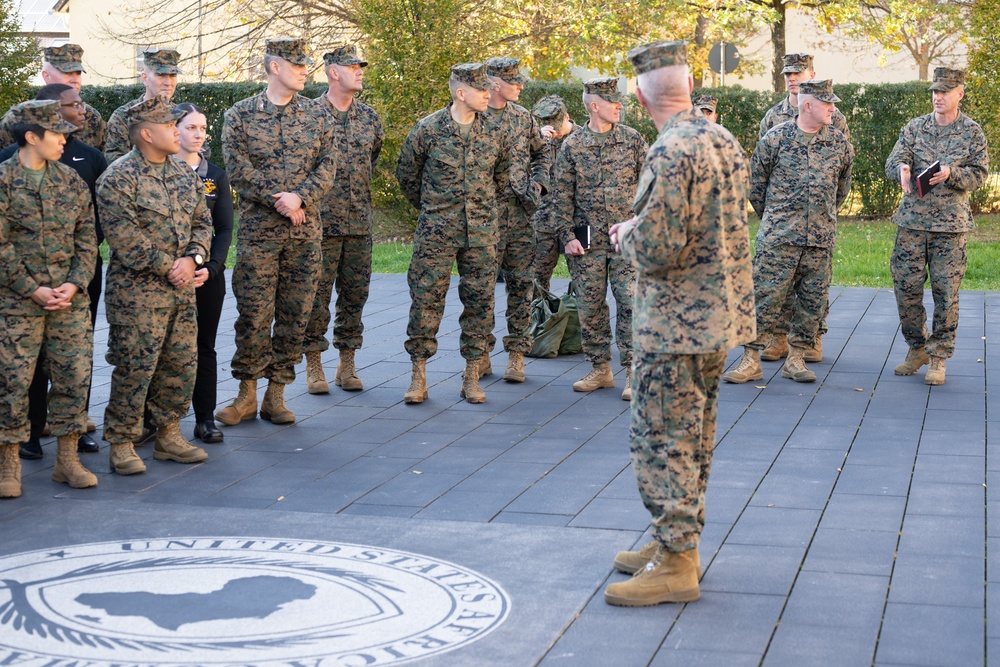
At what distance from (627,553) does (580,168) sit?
413 cm

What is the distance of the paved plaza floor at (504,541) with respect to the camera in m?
4.51

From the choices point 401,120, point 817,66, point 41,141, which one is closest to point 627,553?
point 41,141

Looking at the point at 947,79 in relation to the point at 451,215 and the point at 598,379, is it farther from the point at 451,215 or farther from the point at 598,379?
the point at 451,215

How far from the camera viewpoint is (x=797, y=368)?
923cm

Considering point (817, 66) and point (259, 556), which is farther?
point (817, 66)

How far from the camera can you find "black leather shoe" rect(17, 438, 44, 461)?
7.20 metres

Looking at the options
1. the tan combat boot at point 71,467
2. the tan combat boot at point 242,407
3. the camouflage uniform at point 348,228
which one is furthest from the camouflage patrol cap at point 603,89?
the tan combat boot at point 71,467

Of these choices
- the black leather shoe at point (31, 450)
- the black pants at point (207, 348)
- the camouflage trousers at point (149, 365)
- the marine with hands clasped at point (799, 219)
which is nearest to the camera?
the camouflage trousers at point (149, 365)

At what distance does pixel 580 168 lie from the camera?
8.83 m

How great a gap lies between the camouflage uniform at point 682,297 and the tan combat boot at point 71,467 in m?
3.09

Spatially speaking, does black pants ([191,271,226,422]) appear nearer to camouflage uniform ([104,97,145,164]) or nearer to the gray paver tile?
camouflage uniform ([104,97,145,164])

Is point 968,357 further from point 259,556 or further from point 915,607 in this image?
point 259,556

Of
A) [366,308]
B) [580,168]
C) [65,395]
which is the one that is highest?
[580,168]

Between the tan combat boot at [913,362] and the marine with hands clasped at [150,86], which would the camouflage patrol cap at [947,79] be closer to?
the tan combat boot at [913,362]
